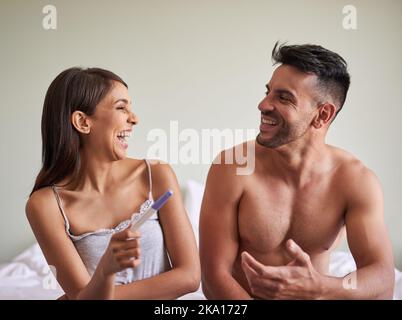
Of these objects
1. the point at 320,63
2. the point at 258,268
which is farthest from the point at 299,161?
the point at 258,268

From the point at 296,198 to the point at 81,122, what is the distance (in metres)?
0.36

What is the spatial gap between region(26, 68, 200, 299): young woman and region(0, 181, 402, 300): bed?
0.17m

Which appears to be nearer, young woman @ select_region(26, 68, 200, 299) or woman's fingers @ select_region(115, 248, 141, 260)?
woman's fingers @ select_region(115, 248, 141, 260)

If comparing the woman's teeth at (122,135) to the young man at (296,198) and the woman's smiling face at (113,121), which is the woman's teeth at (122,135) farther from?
the young man at (296,198)

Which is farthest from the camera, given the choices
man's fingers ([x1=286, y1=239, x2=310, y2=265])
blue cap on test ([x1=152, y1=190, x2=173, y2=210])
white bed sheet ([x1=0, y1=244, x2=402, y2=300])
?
white bed sheet ([x1=0, y1=244, x2=402, y2=300])

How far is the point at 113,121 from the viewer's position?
710mm

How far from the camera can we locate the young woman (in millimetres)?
703

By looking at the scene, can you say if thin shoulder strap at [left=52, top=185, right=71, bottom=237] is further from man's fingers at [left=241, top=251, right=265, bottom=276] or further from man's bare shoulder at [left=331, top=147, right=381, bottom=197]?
man's bare shoulder at [left=331, top=147, right=381, bottom=197]

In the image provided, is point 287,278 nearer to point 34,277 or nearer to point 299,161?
point 299,161

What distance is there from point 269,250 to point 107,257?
0.32 metres

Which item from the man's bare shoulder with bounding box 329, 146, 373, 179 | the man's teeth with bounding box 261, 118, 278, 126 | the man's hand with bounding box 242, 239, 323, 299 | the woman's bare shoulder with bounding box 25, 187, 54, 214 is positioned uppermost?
the man's teeth with bounding box 261, 118, 278, 126

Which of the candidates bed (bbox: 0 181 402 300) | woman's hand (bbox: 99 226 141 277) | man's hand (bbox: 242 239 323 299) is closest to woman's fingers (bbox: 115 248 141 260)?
woman's hand (bbox: 99 226 141 277)

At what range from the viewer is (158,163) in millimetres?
792

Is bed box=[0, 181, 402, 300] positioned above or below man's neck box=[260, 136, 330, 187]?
below
